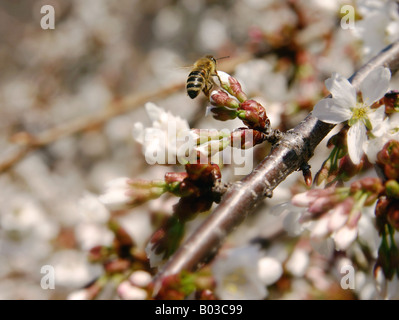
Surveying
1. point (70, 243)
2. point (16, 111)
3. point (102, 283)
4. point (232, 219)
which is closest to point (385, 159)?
point (232, 219)

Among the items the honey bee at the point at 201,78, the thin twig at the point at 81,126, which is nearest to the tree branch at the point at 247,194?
the honey bee at the point at 201,78

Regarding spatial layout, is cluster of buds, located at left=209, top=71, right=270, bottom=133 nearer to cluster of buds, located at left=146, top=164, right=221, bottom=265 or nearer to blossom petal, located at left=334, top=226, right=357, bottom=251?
cluster of buds, located at left=146, top=164, right=221, bottom=265

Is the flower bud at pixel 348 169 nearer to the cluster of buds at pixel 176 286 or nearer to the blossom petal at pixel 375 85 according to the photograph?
the blossom petal at pixel 375 85

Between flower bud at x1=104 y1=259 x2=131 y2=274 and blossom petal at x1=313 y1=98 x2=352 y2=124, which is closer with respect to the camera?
blossom petal at x1=313 y1=98 x2=352 y2=124

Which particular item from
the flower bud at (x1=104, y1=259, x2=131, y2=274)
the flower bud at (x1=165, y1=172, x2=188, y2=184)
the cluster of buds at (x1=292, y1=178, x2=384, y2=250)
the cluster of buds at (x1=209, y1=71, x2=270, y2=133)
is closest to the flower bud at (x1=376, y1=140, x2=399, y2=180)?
the cluster of buds at (x1=292, y1=178, x2=384, y2=250)

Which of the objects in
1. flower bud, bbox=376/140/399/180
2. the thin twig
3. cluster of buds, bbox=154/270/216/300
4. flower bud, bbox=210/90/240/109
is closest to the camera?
cluster of buds, bbox=154/270/216/300

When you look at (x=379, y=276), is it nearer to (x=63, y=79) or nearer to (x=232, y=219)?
(x=232, y=219)
